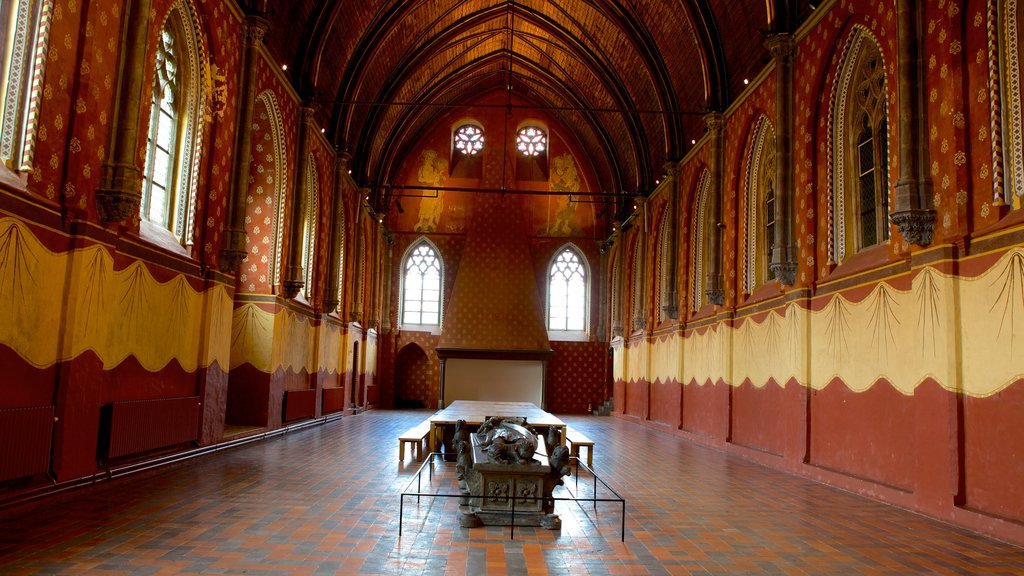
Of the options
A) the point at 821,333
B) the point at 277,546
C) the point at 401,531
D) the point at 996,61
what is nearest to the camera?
the point at 277,546

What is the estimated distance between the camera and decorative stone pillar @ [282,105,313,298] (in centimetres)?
1695

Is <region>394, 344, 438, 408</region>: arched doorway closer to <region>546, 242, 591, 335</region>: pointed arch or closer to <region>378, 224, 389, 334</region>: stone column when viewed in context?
<region>378, 224, 389, 334</region>: stone column

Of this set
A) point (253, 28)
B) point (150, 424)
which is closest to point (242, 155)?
point (253, 28)

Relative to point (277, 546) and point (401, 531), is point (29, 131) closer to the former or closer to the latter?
point (277, 546)

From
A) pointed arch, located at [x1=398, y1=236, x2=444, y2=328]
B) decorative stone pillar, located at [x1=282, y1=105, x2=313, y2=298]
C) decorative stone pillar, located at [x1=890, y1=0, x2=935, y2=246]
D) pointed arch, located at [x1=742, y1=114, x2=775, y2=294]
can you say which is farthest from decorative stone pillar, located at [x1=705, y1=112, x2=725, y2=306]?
pointed arch, located at [x1=398, y1=236, x2=444, y2=328]

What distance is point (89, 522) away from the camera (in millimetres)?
6953

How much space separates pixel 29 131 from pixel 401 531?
5.90 metres

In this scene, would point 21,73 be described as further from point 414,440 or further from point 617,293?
point 617,293

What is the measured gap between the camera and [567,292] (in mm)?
32281


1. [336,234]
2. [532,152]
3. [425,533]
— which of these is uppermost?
[532,152]

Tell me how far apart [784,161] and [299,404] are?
12620 mm

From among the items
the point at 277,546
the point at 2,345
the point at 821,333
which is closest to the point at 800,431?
the point at 821,333

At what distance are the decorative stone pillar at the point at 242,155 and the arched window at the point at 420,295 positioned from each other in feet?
59.2

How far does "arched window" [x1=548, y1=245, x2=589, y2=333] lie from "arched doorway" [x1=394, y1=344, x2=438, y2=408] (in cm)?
572
